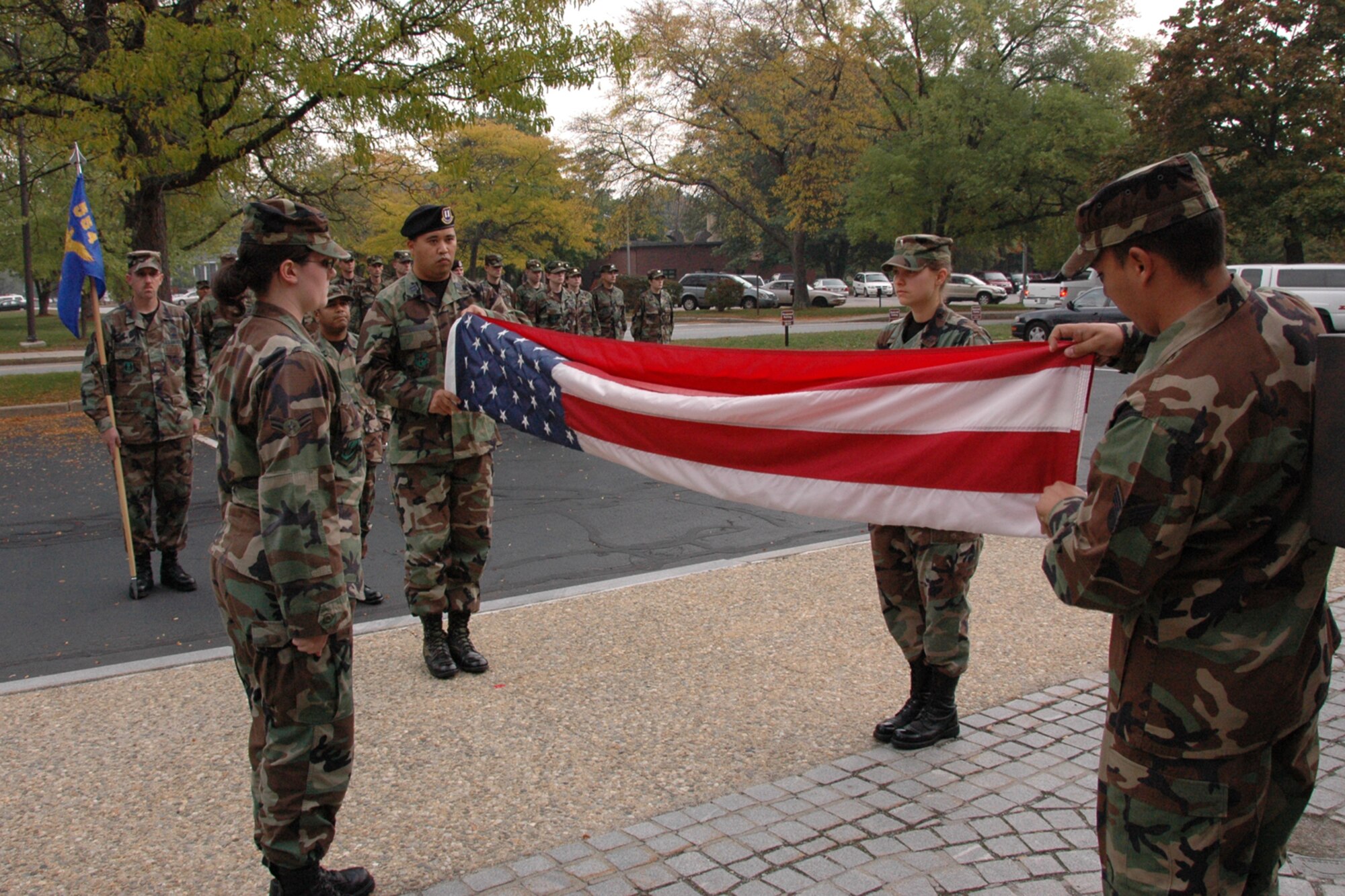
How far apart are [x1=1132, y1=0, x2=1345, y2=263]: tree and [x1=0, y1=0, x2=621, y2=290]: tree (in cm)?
A: 2411

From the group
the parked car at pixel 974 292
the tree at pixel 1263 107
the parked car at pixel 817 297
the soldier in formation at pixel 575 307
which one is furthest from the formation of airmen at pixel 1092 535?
the parked car at pixel 974 292

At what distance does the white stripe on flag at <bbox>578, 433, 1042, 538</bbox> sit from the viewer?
10.6 ft

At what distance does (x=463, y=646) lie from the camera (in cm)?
534

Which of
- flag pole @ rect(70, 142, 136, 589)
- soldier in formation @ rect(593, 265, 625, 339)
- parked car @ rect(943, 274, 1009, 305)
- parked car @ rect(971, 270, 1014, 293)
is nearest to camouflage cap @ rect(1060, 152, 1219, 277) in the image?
flag pole @ rect(70, 142, 136, 589)

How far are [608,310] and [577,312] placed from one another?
97 centimetres

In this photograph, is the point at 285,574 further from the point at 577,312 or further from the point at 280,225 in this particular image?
the point at 577,312

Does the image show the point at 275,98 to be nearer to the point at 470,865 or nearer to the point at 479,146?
the point at 470,865

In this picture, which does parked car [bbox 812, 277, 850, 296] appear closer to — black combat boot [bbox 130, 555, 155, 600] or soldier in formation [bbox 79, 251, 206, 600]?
soldier in formation [bbox 79, 251, 206, 600]

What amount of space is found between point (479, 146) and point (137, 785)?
38.9m

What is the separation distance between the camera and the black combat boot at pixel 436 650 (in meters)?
5.18

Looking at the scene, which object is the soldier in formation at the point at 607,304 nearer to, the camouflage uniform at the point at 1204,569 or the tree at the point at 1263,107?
the camouflage uniform at the point at 1204,569

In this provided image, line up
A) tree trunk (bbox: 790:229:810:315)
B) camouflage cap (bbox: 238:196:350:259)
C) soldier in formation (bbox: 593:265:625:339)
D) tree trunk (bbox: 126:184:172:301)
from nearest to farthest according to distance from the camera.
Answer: camouflage cap (bbox: 238:196:350:259) → tree trunk (bbox: 126:184:172:301) → soldier in formation (bbox: 593:265:625:339) → tree trunk (bbox: 790:229:810:315)

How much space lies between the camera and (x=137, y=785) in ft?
13.5

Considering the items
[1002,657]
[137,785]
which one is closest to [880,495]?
[1002,657]
